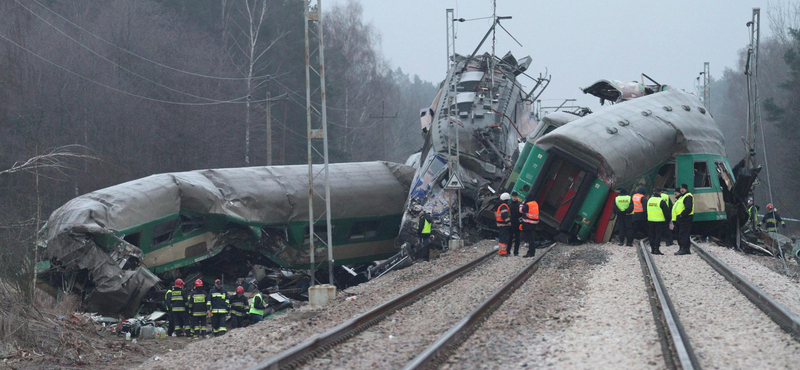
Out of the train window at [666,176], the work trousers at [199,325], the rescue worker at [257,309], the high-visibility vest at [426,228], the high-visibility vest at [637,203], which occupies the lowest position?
the work trousers at [199,325]

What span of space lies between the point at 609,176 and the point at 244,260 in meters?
9.58

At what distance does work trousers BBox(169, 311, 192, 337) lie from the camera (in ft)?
50.5

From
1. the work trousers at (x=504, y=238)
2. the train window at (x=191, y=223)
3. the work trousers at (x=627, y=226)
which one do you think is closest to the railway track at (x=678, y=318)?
the work trousers at (x=504, y=238)

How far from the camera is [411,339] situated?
8.30 m

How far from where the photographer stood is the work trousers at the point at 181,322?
1538cm

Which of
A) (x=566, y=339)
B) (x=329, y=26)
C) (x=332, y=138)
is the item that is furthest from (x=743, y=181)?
(x=329, y=26)

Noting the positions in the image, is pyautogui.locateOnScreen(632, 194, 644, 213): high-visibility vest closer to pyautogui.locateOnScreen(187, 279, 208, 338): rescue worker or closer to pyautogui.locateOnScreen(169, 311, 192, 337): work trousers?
pyautogui.locateOnScreen(187, 279, 208, 338): rescue worker

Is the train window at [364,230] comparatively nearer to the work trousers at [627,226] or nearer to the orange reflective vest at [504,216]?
the orange reflective vest at [504,216]

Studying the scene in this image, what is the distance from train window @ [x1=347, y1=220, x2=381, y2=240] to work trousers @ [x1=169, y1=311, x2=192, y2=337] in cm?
742

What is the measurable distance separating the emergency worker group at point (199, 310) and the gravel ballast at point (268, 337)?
9.36 ft

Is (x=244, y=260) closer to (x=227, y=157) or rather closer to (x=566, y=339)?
(x=566, y=339)

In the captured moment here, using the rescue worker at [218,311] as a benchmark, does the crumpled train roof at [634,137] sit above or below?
above

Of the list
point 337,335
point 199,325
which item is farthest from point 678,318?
point 199,325

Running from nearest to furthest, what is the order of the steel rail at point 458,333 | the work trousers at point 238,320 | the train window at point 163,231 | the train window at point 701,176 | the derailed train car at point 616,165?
1. the steel rail at point 458,333
2. the work trousers at point 238,320
3. the train window at point 163,231
4. the derailed train car at point 616,165
5. the train window at point 701,176
